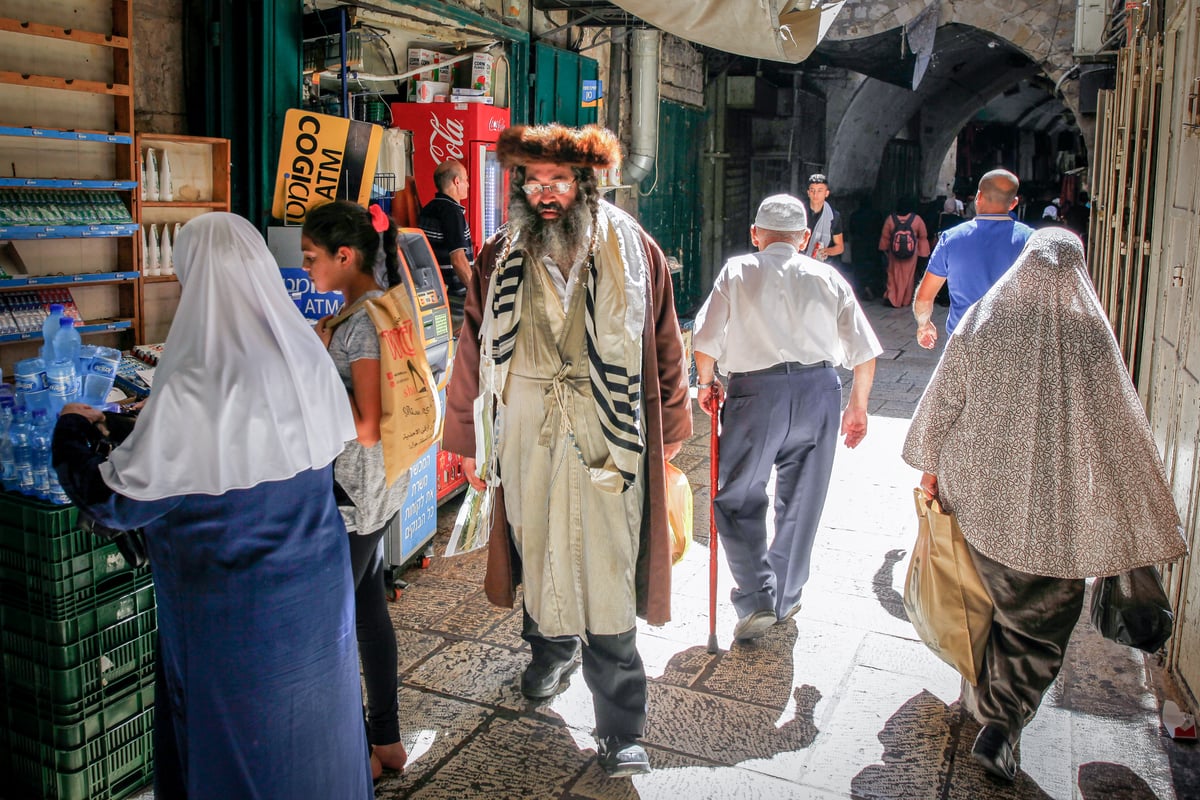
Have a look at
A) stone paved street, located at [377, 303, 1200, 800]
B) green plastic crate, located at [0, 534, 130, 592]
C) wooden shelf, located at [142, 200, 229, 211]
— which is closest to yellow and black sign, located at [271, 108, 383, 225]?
wooden shelf, located at [142, 200, 229, 211]

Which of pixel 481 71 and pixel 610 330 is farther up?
pixel 481 71

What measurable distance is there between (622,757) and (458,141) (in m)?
5.02

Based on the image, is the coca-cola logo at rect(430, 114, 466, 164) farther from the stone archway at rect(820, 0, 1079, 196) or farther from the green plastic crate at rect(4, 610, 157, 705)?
the stone archway at rect(820, 0, 1079, 196)

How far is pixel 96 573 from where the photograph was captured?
9.87 ft

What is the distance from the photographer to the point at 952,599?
3346 millimetres

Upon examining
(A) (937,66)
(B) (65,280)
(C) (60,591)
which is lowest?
(C) (60,591)

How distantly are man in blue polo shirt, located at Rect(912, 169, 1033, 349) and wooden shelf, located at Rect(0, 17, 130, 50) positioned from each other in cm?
405

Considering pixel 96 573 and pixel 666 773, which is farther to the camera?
pixel 666 773

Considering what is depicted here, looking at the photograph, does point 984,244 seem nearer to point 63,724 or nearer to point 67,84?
point 67,84

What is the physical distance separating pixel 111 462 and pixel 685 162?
11060 millimetres

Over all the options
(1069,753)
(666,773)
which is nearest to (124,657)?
(666,773)

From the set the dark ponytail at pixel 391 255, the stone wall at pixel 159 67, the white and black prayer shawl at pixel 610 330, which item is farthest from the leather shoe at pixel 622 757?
the stone wall at pixel 159 67

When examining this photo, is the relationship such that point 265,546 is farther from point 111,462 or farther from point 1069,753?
point 1069,753

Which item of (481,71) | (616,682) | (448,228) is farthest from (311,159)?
(616,682)
